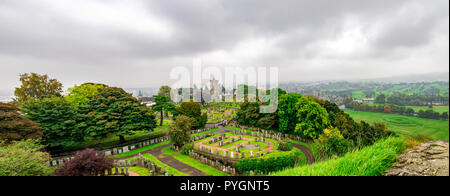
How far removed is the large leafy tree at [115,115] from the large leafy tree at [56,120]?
130 cm

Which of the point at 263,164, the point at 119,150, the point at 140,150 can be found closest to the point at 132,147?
the point at 140,150

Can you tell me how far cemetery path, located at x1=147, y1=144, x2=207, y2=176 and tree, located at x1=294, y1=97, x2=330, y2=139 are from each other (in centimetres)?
1365

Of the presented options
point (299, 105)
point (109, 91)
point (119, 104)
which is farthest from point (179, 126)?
point (299, 105)

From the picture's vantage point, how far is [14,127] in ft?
45.4

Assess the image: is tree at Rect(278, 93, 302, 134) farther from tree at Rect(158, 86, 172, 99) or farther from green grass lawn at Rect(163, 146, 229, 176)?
tree at Rect(158, 86, 172, 99)

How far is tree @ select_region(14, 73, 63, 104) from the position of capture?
90.2ft

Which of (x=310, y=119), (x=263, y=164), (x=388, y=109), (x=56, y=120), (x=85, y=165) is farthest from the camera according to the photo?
(x=388, y=109)

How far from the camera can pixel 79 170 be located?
29.3 ft

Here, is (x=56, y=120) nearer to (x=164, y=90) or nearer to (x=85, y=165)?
(x=85, y=165)

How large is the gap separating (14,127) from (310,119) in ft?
93.9

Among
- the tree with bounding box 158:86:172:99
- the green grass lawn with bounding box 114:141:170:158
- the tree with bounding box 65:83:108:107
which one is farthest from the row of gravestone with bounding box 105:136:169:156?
the tree with bounding box 158:86:172:99

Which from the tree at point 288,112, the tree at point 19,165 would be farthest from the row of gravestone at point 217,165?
the tree at point 288,112

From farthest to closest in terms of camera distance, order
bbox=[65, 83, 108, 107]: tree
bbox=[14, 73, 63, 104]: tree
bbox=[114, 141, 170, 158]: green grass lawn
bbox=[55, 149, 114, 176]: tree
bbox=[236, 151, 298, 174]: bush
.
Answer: bbox=[14, 73, 63, 104]: tree < bbox=[65, 83, 108, 107]: tree < bbox=[114, 141, 170, 158]: green grass lawn < bbox=[236, 151, 298, 174]: bush < bbox=[55, 149, 114, 176]: tree
